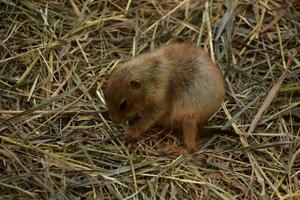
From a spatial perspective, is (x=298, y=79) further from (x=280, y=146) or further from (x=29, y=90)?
(x=29, y=90)

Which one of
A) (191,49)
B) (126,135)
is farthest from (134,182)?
(191,49)

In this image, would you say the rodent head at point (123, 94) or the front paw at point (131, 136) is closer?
the rodent head at point (123, 94)

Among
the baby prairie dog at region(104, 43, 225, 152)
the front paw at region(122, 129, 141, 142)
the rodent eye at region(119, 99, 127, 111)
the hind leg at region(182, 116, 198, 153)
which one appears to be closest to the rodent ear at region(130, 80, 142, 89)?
the baby prairie dog at region(104, 43, 225, 152)

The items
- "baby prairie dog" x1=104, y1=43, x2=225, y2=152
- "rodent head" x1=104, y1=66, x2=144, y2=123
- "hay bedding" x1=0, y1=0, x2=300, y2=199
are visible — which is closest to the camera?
"hay bedding" x1=0, y1=0, x2=300, y2=199

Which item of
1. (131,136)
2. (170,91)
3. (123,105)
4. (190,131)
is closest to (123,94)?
(123,105)

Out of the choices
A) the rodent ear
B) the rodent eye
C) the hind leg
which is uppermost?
the rodent ear

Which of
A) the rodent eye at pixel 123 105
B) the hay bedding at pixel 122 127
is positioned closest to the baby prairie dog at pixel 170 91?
the rodent eye at pixel 123 105

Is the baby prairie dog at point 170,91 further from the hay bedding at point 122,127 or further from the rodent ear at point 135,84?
the hay bedding at point 122,127

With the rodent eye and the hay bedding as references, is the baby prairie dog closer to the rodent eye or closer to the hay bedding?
the rodent eye
